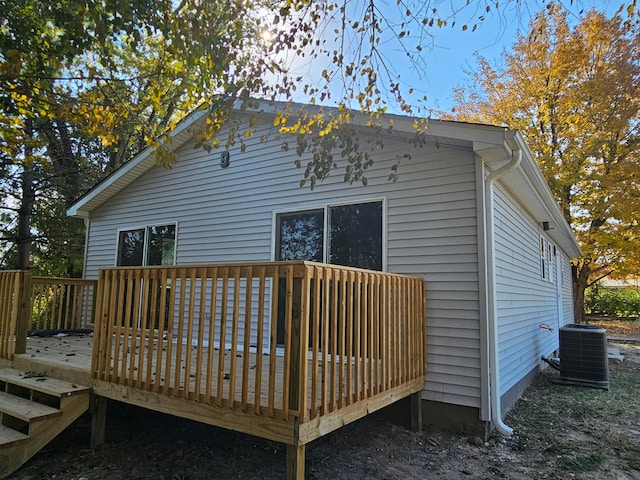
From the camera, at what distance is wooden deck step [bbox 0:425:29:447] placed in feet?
10.8

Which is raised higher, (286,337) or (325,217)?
(325,217)

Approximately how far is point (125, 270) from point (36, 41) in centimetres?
272

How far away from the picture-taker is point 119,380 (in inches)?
142

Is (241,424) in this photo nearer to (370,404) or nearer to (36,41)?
(370,404)

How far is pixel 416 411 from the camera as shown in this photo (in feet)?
14.3

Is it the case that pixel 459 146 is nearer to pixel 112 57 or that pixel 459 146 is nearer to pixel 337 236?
pixel 337 236

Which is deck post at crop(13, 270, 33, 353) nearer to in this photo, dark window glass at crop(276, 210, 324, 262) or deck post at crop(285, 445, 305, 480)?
dark window glass at crop(276, 210, 324, 262)

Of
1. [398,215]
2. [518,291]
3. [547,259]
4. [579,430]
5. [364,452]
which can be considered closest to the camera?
[364,452]

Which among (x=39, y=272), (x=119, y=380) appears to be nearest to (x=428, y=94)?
(x=119, y=380)

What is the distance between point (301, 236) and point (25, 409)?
3.39 meters

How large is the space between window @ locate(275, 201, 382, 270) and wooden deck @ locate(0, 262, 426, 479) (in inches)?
34.5

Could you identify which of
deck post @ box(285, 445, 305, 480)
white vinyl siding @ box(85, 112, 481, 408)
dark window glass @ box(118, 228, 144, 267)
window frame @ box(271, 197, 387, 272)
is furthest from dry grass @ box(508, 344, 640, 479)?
dark window glass @ box(118, 228, 144, 267)

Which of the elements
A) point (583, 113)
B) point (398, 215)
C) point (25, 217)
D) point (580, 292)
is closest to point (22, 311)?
point (398, 215)

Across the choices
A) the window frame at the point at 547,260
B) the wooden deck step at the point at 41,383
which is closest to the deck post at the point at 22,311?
the wooden deck step at the point at 41,383
